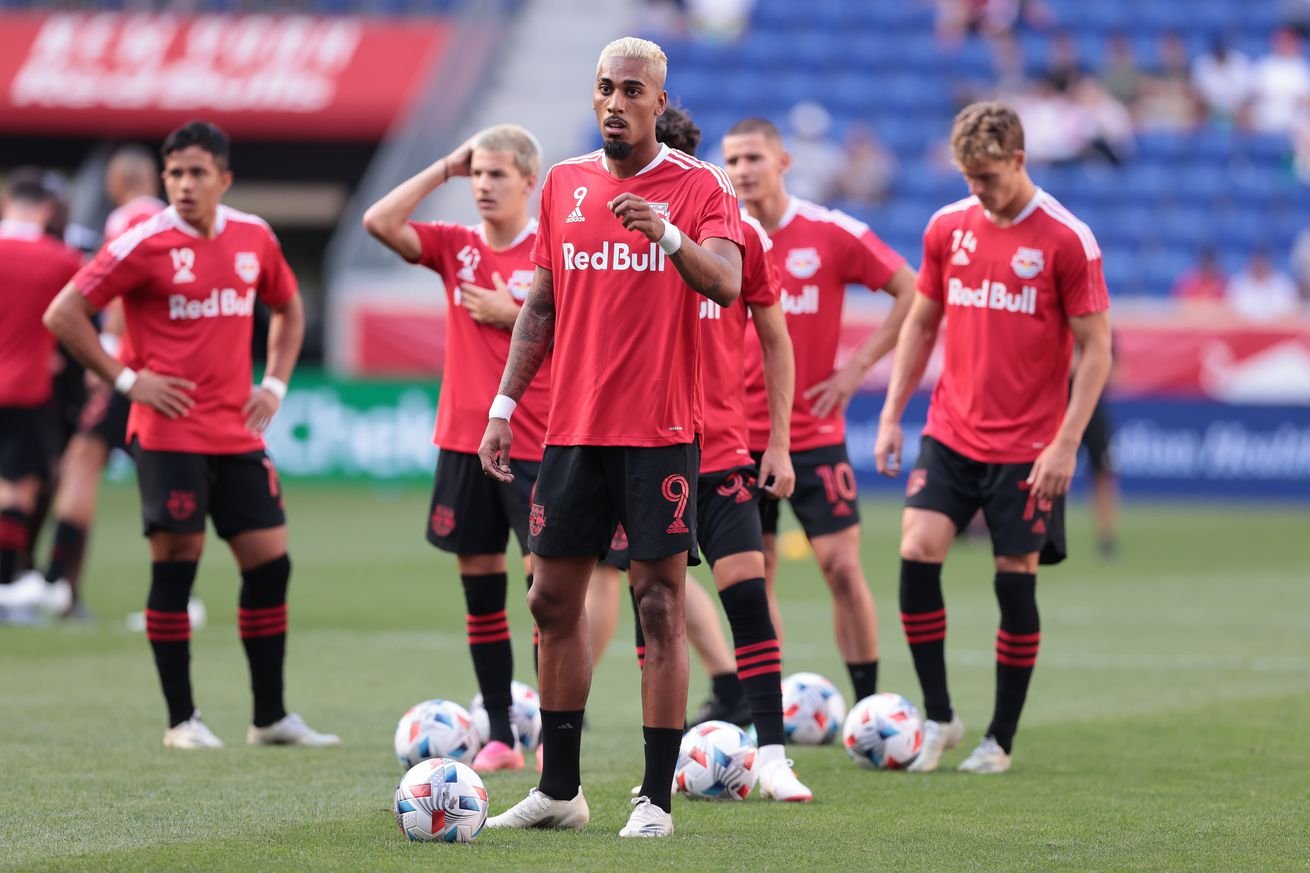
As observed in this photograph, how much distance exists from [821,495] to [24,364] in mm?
5803

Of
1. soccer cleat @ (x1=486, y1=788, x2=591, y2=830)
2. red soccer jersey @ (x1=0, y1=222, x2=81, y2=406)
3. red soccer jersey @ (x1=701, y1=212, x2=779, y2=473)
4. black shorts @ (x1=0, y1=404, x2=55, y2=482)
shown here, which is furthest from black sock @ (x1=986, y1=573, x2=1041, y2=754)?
black shorts @ (x1=0, y1=404, x2=55, y2=482)

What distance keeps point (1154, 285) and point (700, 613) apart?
18269mm

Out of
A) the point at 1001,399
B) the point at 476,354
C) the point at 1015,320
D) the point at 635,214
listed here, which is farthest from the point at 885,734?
the point at 635,214

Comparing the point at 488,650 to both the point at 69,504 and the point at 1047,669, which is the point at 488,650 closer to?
the point at 1047,669

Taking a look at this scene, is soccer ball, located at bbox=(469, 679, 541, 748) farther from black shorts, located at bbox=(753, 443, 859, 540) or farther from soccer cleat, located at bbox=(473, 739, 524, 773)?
black shorts, located at bbox=(753, 443, 859, 540)

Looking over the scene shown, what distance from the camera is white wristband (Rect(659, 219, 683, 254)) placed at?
5668mm

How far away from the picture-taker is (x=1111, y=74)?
26.7 metres

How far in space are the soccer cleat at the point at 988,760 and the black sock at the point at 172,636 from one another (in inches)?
122

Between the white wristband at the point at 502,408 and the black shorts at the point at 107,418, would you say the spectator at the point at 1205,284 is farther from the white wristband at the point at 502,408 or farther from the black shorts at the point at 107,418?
the white wristband at the point at 502,408

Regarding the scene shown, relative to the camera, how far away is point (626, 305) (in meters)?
5.98

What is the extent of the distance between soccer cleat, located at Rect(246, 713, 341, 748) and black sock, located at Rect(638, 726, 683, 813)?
7.89 feet

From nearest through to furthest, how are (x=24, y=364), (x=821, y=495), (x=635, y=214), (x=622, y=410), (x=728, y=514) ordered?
1. (x=635, y=214)
2. (x=622, y=410)
3. (x=728, y=514)
4. (x=821, y=495)
5. (x=24, y=364)

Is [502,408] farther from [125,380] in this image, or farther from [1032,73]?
[1032,73]

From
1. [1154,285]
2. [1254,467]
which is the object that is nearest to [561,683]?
[1254,467]
